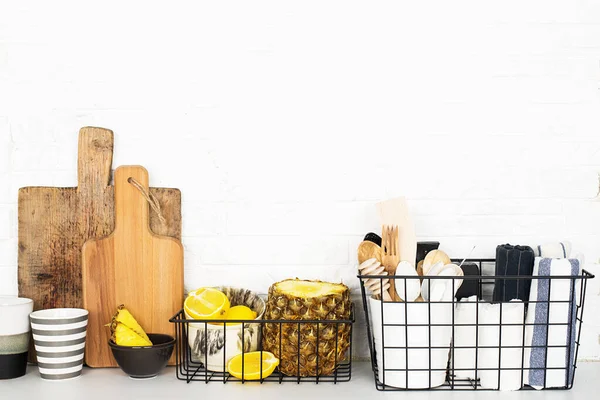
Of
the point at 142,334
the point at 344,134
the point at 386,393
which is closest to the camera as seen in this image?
the point at 386,393

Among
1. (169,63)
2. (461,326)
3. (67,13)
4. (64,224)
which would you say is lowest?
(461,326)

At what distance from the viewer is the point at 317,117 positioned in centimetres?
141

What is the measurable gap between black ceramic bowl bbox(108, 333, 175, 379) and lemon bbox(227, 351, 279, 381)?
0.13 metres

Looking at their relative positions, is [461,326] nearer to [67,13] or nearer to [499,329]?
[499,329]

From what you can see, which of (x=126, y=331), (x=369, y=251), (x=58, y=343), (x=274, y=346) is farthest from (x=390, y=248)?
(x=58, y=343)

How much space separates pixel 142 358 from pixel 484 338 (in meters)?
0.64

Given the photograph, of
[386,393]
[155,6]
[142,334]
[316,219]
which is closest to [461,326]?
[386,393]

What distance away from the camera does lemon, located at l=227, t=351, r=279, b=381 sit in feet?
4.03

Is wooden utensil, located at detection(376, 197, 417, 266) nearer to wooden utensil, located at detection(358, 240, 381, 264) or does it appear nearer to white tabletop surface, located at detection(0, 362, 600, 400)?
wooden utensil, located at detection(358, 240, 381, 264)

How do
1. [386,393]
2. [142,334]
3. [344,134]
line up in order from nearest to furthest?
1. [386,393]
2. [142,334]
3. [344,134]

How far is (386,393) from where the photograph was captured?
3.91 ft

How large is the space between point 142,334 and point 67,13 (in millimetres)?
702

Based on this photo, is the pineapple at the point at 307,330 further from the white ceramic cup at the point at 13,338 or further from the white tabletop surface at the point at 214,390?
the white ceramic cup at the point at 13,338

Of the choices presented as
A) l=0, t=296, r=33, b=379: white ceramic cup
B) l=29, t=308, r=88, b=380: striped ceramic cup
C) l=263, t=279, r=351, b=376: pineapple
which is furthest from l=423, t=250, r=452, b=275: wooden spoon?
l=0, t=296, r=33, b=379: white ceramic cup
